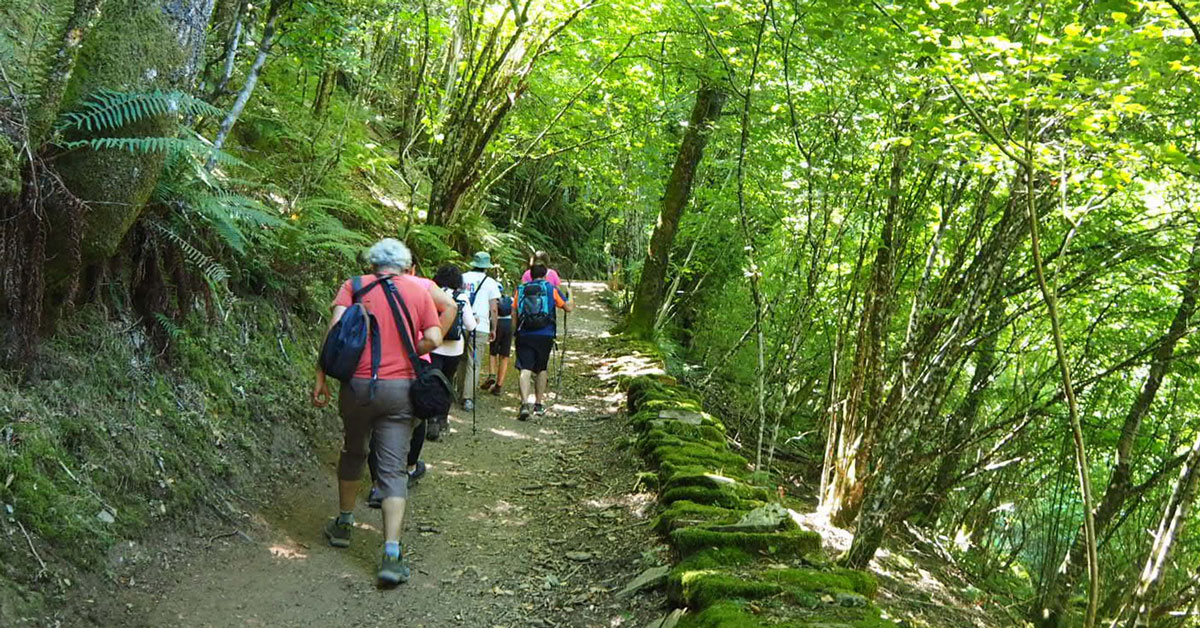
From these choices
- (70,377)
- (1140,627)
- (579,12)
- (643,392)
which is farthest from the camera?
(579,12)

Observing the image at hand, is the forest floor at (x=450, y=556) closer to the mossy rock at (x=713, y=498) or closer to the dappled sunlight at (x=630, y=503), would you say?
the dappled sunlight at (x=630, y=503)

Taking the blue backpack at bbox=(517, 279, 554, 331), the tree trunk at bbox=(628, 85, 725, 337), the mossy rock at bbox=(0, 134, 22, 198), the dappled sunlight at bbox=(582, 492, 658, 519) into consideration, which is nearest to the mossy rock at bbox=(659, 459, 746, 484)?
the dappled sunlight at bbox=(582, 492, 658, 519)

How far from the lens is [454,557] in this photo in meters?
5.27

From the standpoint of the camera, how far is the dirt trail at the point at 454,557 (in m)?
4.17

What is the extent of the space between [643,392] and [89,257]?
5806 mm

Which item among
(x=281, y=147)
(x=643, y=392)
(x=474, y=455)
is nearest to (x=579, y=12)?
(x=281, y=147)

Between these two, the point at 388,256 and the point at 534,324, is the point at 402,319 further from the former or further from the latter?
the point at 534,324

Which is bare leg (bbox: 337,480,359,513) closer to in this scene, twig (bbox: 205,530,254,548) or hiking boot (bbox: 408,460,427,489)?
twig (bbox: 205,530,254,548)

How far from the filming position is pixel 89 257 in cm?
431

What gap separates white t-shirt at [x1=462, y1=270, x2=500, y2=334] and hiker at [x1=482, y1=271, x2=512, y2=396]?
18.8 inches

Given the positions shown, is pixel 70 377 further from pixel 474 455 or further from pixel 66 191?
pixel 474 455

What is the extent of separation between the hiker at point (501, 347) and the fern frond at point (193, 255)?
4137 millimetres

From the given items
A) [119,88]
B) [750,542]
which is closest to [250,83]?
[119,88]

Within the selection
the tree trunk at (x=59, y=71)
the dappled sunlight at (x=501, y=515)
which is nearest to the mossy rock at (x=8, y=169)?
the tree trunk at (x=59, y=71)
